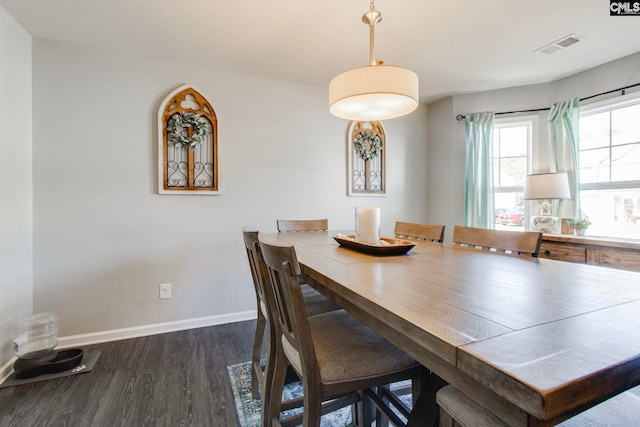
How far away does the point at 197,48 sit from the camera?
8.19 feet

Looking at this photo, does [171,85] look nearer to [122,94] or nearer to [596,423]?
[122,94]

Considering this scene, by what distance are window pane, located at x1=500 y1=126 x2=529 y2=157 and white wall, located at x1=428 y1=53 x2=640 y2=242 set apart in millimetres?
146

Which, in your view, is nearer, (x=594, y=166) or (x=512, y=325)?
(x=512, y=325)

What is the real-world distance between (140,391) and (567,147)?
4.03 meters

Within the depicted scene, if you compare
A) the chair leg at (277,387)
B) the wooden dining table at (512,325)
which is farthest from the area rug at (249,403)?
the wooden dining table at (512,325)

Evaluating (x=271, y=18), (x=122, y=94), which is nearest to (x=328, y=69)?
(x=271, y=18)

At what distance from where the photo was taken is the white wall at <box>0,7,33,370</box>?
1.98m

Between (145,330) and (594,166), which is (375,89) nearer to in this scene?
(145,330)

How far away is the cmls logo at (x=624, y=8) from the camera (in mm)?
2031

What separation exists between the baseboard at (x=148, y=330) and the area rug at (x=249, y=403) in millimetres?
833

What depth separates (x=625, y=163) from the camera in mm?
2713

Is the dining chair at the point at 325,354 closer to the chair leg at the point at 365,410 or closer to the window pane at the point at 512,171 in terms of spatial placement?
the chair leg at the point at 365,410

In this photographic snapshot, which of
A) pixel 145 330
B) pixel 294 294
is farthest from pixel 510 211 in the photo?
A: pixel 145 330

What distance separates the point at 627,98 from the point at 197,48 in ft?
12.0
